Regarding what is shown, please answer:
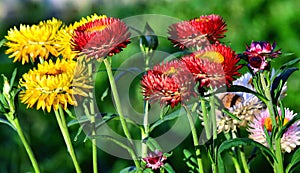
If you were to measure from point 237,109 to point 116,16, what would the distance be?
7.00ft

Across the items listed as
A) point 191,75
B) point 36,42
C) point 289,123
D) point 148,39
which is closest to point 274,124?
point 289,123

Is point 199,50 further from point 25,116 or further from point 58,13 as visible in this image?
point 58,13

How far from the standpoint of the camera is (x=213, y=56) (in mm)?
793

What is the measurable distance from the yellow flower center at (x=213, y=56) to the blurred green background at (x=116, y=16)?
0.15 meters

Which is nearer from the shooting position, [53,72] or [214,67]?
[214,67]

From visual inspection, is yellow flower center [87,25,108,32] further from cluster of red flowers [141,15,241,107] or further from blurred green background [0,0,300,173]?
blurred green background [0,0,300,173]

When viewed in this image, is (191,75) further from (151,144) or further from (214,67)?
(151,144)

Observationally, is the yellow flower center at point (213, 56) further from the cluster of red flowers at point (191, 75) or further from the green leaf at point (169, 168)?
the green leaf at point (169, 168)

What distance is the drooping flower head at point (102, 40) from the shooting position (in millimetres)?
813

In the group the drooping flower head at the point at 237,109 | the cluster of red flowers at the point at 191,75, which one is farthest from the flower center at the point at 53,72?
the drooping flower head at the point at 237,109

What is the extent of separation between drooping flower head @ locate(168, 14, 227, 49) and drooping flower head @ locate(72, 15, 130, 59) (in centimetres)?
7

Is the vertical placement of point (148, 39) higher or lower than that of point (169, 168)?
higher

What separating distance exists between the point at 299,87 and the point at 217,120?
4.55ft

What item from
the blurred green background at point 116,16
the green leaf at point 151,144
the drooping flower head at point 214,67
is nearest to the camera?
the drooping flower head at point 214,67
